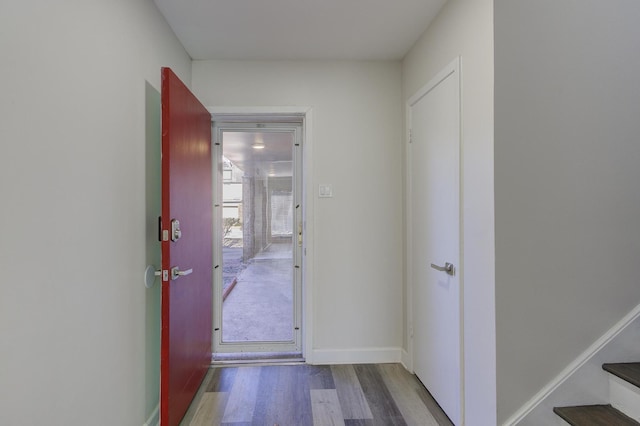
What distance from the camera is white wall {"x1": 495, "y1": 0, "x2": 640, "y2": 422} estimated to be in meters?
1.40

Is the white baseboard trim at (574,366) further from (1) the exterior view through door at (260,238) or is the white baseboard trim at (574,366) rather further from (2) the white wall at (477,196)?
(1) the exterior view through door at (260,238)

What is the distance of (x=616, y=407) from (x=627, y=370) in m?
0.18

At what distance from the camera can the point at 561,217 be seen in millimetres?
1427

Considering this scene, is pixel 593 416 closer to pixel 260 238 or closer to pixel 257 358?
pixel 257 358

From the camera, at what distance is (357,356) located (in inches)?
99.9

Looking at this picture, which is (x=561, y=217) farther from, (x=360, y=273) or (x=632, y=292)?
(x=360, y=273)

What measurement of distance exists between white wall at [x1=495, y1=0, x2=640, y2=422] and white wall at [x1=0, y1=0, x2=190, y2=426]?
1757 mm

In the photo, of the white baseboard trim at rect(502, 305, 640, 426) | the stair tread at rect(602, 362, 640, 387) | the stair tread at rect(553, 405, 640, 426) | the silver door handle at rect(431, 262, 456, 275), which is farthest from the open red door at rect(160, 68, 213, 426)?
the stair tread at rect(602, 362, 640, 387)

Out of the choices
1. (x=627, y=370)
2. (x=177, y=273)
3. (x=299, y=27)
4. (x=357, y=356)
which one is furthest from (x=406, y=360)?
(x=299, y=27)

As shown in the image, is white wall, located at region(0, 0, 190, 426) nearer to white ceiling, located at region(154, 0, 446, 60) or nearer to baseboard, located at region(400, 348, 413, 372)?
white ceiling, located at region(154, 0, 446, 60)

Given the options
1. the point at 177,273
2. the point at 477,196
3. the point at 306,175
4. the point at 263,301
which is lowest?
the point at 263,301

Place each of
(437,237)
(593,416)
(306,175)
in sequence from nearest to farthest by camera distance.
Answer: (593,416)
(437,237)
(306,175)

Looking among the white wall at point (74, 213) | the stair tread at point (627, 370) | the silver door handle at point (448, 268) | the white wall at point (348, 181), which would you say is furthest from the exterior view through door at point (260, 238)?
the stair tread at point (627, 370)

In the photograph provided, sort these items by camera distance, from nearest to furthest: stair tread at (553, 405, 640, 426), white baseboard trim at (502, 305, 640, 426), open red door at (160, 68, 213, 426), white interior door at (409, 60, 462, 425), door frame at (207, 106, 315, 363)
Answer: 1. stair tread at (553, 405, 640, 426)
2. white baseboard trim at (502, 305, 640, 426)
3. open red door at (160, 68, 213, 426)
4. white interior door at (409, 60, 462, 425)
5. door frame at (207, 106, 315, 363)
